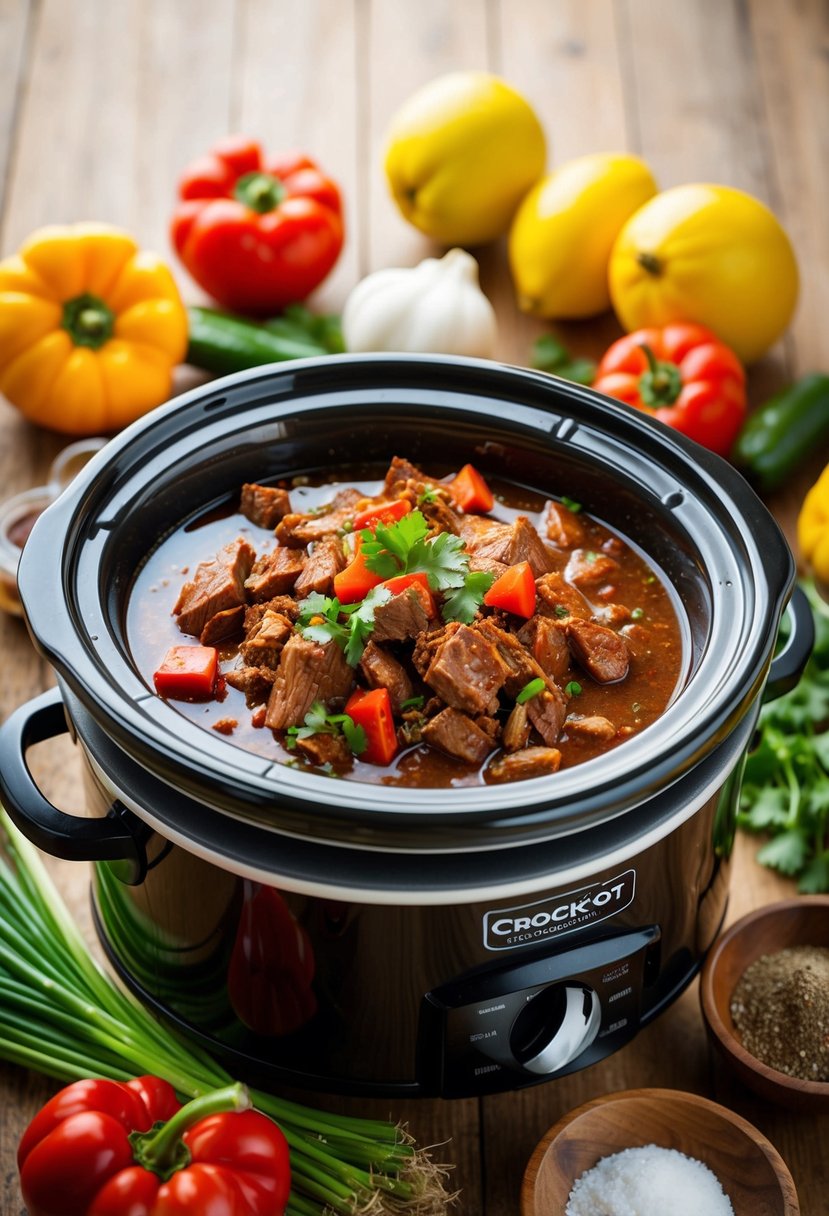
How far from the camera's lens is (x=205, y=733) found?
91.1 inches

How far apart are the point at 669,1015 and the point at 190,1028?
102 centimetres

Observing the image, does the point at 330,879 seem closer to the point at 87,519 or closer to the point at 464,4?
the point at 87,519

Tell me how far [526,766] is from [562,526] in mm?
730

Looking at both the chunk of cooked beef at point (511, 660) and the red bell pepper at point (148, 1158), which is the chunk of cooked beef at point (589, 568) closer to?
the chunk of cooked beef at point (511, 660)

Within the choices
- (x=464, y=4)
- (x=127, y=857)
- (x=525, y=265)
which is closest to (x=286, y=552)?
(x=127, y=857)

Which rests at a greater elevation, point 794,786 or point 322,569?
point 322,569

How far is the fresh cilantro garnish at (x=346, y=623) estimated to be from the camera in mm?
2480

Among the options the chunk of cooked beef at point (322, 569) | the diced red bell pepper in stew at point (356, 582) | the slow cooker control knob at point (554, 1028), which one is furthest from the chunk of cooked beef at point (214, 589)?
the slow cooker control knob at point (554, 1028)

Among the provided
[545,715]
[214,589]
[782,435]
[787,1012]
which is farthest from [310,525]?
[782,435]

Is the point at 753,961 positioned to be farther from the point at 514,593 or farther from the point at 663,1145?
the point at 514,593

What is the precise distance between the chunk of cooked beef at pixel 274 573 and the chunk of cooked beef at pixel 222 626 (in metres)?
0.05

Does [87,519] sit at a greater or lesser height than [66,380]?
greater

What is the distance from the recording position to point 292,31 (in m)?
5.67

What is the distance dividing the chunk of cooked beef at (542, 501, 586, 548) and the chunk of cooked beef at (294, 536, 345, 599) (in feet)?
1.59
